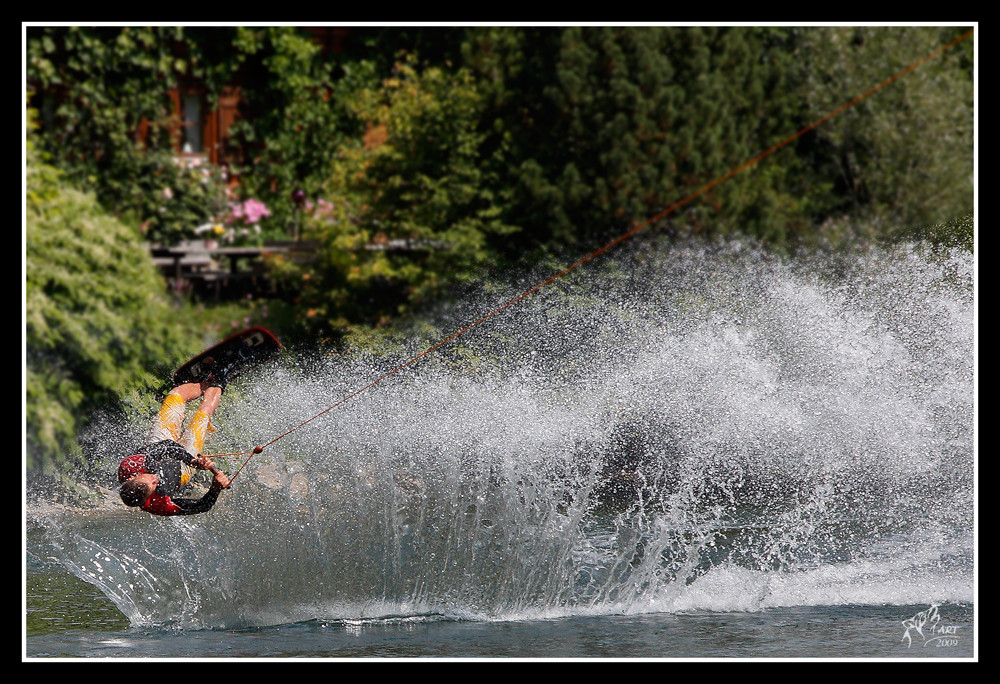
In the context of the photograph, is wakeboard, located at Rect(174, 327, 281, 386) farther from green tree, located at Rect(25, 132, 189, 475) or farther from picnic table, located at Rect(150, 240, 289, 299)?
picnic table, located at Rect(150, 240, 289, 299)

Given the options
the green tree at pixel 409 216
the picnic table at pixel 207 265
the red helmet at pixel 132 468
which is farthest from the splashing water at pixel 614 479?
the picnic table at pixel 207 265

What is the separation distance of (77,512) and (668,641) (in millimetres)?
4746

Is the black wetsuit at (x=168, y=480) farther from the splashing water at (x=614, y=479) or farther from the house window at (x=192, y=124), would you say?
the house window at (x=192, y=124)

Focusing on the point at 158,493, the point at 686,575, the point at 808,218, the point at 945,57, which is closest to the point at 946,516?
the point at 686,575

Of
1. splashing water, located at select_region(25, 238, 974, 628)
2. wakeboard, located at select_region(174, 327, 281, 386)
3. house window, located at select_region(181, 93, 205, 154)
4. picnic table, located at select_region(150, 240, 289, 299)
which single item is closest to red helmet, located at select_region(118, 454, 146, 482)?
wakeboard, located at select_region(174, 327, 281, 386)

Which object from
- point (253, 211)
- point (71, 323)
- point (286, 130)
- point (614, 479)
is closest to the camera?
point (71, 323)

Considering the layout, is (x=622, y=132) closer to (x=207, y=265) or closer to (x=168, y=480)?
(x=207, y=265)

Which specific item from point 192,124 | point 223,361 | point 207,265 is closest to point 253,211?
point 207,265

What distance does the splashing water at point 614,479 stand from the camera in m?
7.18

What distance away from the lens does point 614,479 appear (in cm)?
913

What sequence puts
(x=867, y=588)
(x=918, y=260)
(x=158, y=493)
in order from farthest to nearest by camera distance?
(x=918, y=260) → (x=867, y=588) → (x=158, y=493)

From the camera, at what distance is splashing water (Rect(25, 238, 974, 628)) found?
23.6 feet

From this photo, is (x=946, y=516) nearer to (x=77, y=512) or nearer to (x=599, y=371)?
(x=599, y=371)

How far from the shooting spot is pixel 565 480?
763cm
